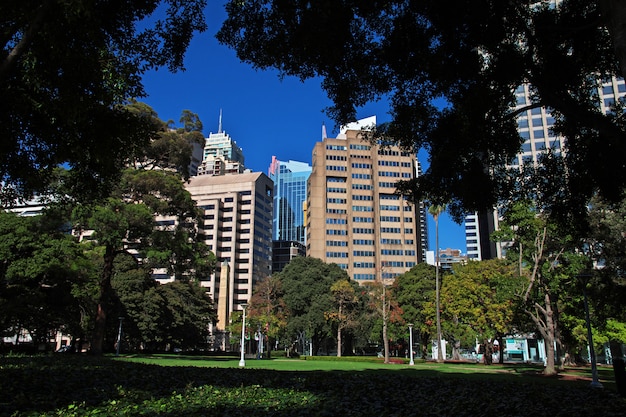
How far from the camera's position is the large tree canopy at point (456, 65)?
10.1 m

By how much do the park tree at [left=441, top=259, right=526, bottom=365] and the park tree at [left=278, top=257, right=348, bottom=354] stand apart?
61.9ft

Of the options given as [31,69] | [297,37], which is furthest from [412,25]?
[31,69]

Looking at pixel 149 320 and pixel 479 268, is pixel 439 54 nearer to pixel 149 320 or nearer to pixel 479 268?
pixel 479 268

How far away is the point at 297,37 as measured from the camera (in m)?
10.2

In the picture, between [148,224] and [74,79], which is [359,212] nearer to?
[148,224]

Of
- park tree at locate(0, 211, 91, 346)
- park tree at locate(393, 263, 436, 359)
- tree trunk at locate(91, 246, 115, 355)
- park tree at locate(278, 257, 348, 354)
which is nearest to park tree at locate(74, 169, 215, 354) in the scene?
tree trunk at locate(91, 246, 115, 355)

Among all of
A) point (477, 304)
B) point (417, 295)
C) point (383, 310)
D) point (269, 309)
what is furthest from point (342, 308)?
point (477, 304)

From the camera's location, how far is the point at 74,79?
942 cm

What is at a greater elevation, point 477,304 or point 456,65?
point 456,65

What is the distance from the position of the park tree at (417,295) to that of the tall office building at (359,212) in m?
58.4

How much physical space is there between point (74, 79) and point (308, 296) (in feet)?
200

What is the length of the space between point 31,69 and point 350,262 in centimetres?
12185

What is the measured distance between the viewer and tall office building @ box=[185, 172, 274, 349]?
131500 millimetres

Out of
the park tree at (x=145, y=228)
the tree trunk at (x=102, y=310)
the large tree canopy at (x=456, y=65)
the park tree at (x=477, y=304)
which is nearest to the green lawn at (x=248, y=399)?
the large tree canopy at (x=456, y=65)
